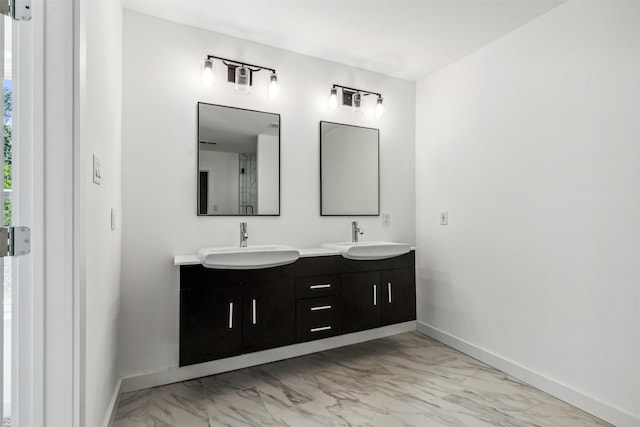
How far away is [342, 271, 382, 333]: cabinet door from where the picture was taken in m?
2.39

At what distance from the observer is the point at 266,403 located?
1.92 m

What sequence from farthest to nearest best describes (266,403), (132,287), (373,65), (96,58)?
(373,65)
(132,287)
(266,403)
(96,58)

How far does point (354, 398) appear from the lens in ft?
6.46

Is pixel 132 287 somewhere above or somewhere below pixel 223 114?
below

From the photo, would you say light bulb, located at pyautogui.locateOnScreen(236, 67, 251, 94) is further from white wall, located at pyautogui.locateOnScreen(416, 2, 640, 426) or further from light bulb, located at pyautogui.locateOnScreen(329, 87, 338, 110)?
white wall, located at pyautogui.locateOnScreen(416, 2, 640, 426)

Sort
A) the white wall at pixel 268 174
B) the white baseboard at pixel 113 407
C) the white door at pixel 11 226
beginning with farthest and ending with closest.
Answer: the white wall at pixel 268 174 < the white baseboard at pixel 113 407 < the white door at pixel 11 226

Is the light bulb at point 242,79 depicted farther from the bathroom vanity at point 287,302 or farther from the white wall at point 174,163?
the bathroom vanity at point 287,302

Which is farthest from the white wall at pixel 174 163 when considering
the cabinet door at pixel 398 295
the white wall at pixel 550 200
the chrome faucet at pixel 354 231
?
the white wall at pixel 550 200

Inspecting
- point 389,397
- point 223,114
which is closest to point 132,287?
point 223,114

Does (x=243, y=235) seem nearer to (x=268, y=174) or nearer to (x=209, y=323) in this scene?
(x=268, y=174)

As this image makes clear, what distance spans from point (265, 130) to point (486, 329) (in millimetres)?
2286

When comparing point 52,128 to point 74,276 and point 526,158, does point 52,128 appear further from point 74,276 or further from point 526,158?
point 526,158

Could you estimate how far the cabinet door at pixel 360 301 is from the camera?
2389 mm

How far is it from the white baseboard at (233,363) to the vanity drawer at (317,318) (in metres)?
0.38
